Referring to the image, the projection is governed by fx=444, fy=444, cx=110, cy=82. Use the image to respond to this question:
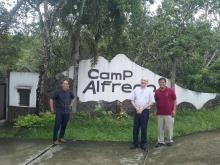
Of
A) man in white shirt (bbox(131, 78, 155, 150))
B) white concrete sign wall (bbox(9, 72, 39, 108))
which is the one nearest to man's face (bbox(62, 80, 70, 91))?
man in white shirt (bbox(131, 78, 155, 150))

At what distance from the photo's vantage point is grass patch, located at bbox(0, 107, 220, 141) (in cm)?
1159

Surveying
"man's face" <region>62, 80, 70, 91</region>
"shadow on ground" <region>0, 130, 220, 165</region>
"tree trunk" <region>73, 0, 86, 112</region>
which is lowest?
"shadow on ground" <region>0, 130, 220, 165</region>

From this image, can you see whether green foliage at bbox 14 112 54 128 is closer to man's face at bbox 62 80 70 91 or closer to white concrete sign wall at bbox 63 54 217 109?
white concrete sign wall at bbox 63 54 217 109

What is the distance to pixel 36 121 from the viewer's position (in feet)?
40.8

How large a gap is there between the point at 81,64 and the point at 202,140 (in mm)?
4782

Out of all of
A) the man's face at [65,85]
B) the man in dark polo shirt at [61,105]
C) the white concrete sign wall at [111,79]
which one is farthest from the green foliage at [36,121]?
the man's face at [65,85]

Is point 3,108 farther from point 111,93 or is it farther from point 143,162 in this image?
point 143,162

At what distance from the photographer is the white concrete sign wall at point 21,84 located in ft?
50.7

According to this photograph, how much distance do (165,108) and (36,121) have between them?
4136 millimetres

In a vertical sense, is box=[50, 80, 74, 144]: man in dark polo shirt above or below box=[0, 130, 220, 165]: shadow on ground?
above

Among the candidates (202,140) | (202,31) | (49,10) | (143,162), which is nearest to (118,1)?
(49,10)

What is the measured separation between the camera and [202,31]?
1448 centimetres

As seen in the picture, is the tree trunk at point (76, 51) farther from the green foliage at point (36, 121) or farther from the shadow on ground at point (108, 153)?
the shadow on ground at point (108, 153)

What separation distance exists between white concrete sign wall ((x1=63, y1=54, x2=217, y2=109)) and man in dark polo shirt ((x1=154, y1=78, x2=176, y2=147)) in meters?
3.18
